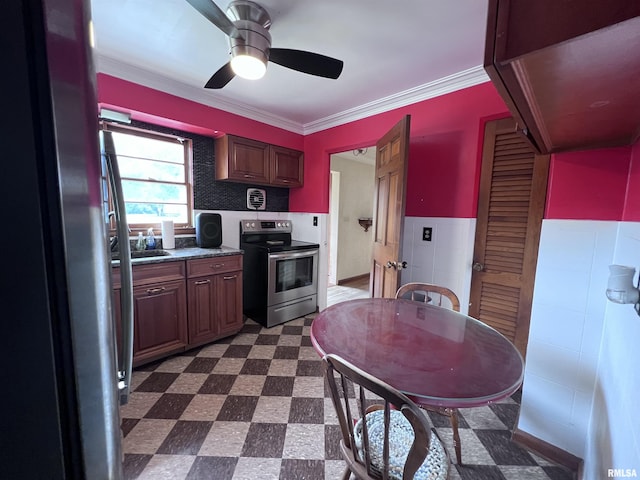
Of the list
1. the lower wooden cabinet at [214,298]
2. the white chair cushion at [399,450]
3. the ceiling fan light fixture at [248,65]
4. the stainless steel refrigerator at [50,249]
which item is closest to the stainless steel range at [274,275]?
the lower wooden cabinet at [214,298]

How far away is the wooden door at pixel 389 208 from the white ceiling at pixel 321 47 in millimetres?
473

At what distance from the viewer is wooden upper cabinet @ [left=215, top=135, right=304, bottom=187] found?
2.72 m

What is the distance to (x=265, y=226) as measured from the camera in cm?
333

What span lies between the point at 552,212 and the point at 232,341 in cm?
267

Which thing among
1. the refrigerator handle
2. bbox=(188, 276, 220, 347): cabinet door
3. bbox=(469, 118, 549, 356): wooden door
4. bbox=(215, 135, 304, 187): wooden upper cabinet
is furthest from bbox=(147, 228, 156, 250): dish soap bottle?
bbox=(469, 118, 549, 356): wooden door

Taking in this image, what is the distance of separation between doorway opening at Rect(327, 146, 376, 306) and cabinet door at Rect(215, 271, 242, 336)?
181 centimetres

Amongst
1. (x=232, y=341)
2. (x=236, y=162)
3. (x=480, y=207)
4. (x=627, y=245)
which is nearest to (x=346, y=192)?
(x=236, y=162)

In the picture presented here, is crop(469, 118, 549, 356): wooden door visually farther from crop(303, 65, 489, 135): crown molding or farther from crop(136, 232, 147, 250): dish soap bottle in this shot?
crop(136, 232, 147, 250): dish soap bottle

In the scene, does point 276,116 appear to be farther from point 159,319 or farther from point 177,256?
point 159,319

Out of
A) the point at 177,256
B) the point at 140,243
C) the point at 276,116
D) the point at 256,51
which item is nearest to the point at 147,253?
the point at 140,243

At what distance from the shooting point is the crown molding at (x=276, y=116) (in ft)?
6.55

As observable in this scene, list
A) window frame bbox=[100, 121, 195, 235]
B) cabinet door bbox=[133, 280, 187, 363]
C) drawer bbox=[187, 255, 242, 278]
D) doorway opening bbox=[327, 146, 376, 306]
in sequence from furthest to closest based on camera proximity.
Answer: doorway opening bbox=[327, 146, 376, 306]
window frame bbox=[100, 121, 195, 235]
drawer bbox=[187, 255, 242, 278]
cabinet door bbox=[133, 280, 187, 363]

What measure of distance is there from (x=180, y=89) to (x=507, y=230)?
9.99 feet

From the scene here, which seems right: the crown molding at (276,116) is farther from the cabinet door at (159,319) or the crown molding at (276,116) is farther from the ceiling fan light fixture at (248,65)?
the cabinet door at (159,319)
